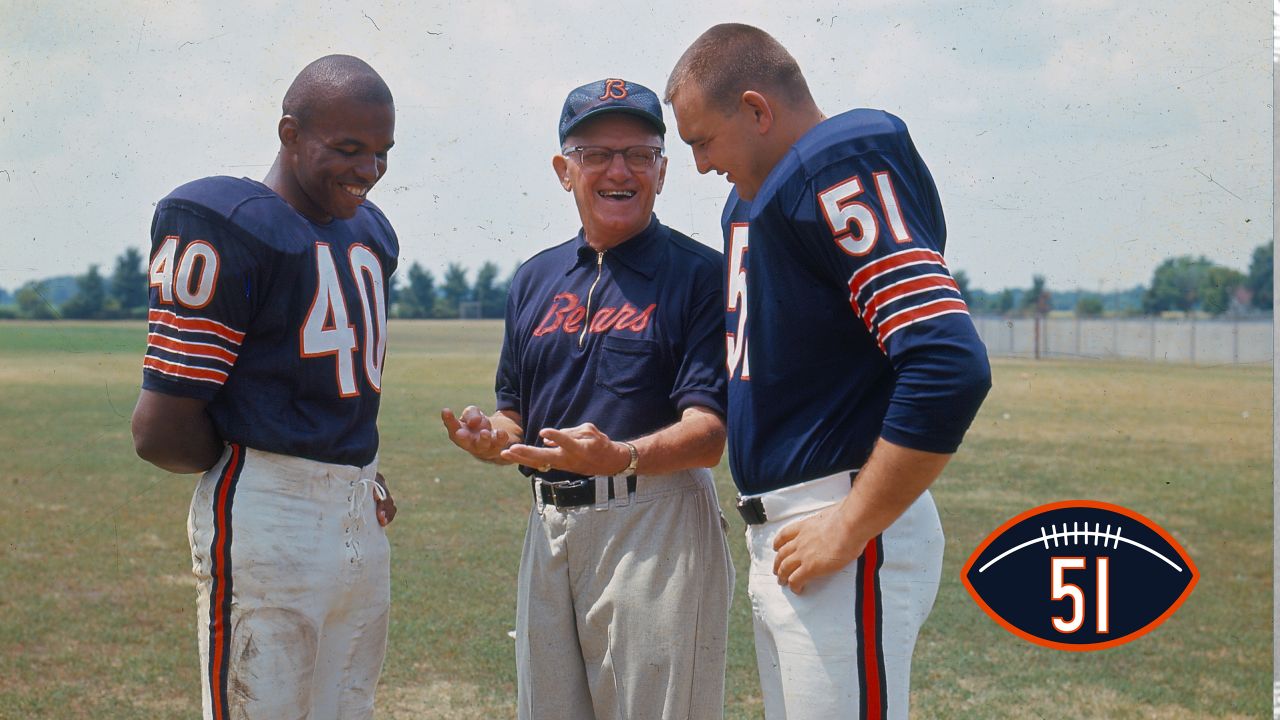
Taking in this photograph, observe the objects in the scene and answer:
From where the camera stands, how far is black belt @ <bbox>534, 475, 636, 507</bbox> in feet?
9.40

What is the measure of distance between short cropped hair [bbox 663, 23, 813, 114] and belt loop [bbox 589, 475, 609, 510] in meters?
1.03

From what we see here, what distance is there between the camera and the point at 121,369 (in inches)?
525

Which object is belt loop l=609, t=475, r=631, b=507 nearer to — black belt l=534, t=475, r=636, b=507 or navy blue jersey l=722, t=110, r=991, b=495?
black belt l=534, t=475, r=636, b=507

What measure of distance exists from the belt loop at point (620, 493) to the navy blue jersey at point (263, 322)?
2.11 feet

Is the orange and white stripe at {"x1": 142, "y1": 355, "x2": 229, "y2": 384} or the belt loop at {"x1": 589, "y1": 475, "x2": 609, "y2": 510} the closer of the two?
the orange and white stripe at {"x1": 142, "y1": 355, "x2": 229, "y2": 384}

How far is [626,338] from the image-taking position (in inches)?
114

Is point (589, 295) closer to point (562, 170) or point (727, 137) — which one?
point (562, 170)

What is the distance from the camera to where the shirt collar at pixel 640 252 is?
3020 millimetres

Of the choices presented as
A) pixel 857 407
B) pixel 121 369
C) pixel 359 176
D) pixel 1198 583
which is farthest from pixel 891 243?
pixel 121 369

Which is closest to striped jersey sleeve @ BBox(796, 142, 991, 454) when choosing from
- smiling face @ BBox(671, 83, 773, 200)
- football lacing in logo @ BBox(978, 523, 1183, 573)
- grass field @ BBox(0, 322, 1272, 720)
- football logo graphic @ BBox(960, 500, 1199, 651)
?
smiling face @ BBox(671, 83, 773, 200)

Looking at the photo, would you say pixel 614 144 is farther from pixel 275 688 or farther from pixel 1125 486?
pixel 1125 486

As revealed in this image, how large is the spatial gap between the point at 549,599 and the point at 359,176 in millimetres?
1225

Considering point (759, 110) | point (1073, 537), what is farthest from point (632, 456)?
point (1073, 537)

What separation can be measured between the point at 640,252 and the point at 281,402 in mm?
1050
